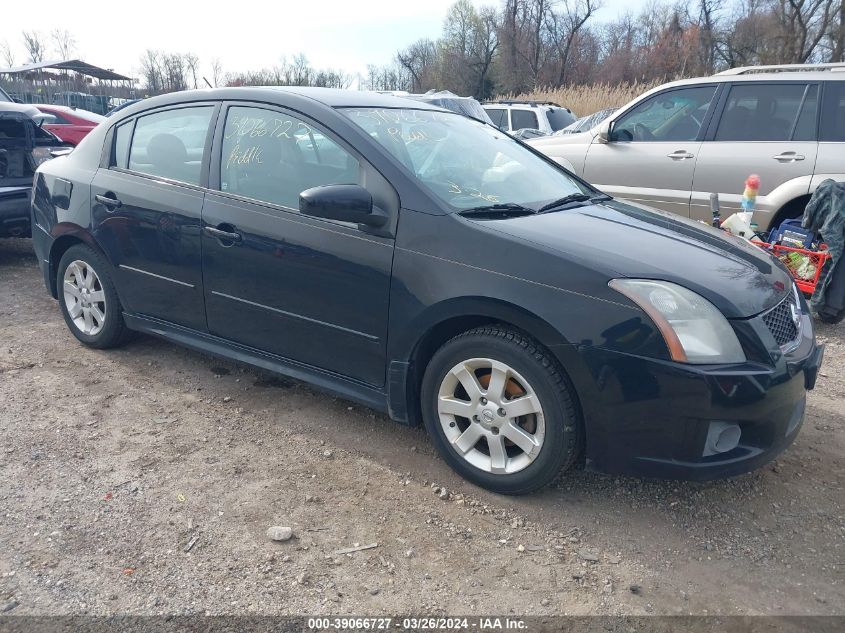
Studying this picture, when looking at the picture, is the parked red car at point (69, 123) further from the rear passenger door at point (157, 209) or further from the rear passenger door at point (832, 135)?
the rear passenger door at point (832, 135)

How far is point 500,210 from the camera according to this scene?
3162 millimetres

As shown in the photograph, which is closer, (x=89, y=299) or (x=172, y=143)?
(x=172, y=143)

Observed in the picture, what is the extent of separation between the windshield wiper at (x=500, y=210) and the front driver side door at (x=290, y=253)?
1.12 ft

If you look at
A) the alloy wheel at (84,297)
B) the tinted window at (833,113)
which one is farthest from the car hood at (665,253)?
the tinted window at (833,113)

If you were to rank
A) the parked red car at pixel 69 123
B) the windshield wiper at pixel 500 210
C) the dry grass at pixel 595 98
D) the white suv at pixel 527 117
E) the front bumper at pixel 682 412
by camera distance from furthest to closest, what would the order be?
the dry grass at pixel 595 98 → the white suv at pixel 527 117 → the parked red car at pixel 69 123 → the windshield wiper at pixel 500 210 → the front bumper at pixel 682 412

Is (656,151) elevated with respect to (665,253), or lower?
elevated

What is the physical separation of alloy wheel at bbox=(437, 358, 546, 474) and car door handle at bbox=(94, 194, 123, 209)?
2.37 meters

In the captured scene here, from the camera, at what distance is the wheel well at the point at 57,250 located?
446 cm

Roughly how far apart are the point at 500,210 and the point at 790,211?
4151mm

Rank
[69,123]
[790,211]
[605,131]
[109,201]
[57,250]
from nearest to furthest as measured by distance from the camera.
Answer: [109,201], [57,250], [790,211], [605,131], [69,123]

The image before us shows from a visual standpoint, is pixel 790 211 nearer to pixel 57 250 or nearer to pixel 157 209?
pixel 157 209

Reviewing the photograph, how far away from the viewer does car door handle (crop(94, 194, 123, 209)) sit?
4059 mm

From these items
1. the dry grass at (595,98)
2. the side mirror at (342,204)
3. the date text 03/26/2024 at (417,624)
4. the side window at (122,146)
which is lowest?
the date text 03/26/2024 at (417,624)

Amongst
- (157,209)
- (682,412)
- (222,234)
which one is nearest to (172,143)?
(157,209)
